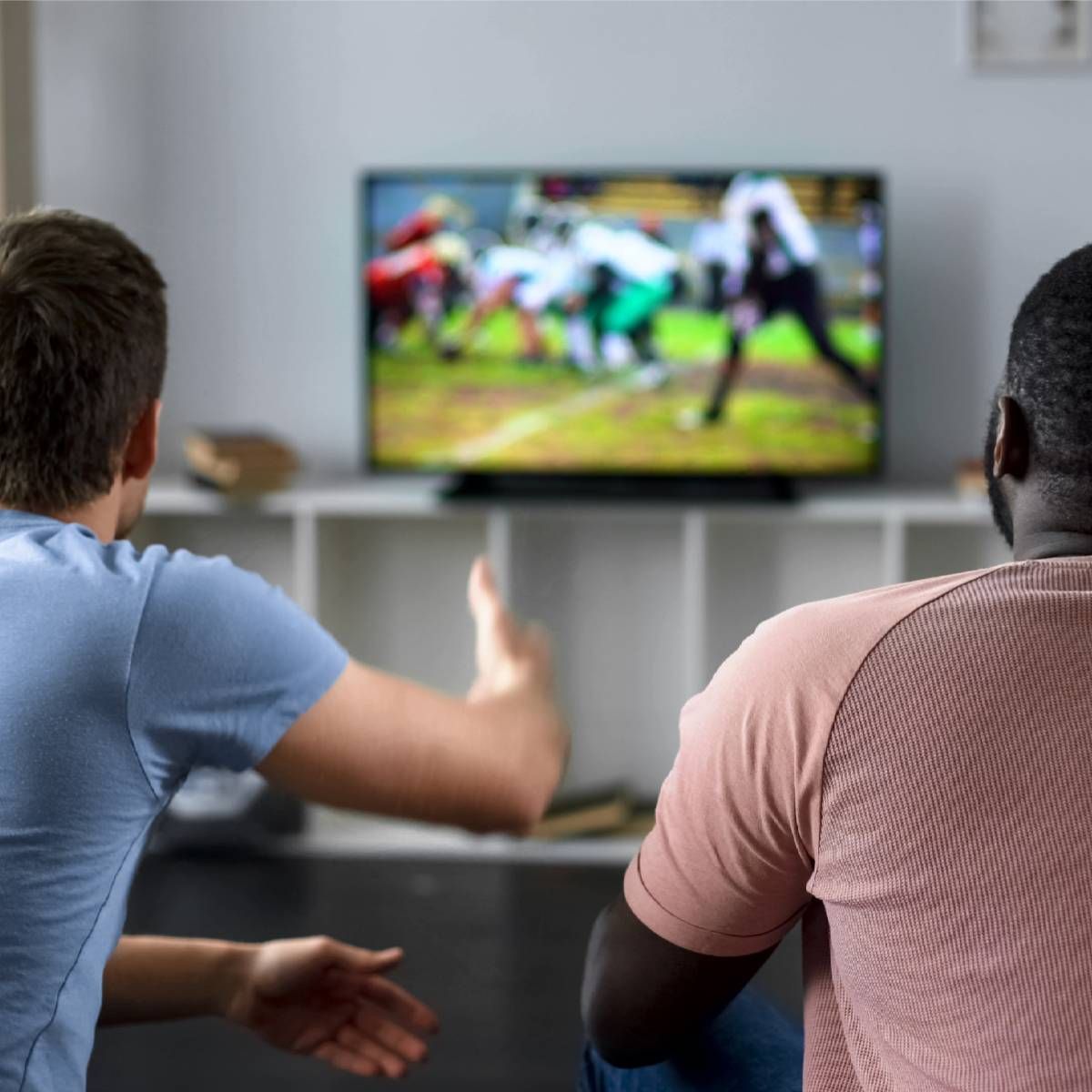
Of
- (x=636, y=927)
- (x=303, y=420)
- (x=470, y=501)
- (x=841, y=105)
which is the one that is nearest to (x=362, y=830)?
(x=470, y=501)

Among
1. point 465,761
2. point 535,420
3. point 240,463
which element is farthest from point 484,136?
point 465,761

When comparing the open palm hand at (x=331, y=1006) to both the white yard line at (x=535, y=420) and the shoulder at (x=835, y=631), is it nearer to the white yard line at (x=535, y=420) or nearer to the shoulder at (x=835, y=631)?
the shoulder at (x=835, y=631)

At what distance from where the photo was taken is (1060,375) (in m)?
0.88

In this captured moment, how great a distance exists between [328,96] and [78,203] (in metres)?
0.70

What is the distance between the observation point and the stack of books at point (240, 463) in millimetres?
3295

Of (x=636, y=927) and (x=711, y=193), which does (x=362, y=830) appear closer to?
(x=711, y=193)

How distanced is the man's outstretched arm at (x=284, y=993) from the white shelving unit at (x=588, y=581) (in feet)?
7.12

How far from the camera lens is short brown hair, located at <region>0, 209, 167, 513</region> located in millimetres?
992

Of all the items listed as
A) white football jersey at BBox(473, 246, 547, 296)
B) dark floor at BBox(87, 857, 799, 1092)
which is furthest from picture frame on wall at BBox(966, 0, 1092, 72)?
dark floor at BBox(87, 857, 799, 1092)

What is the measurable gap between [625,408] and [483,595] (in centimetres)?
239

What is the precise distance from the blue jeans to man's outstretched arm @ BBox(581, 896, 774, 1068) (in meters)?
0.05

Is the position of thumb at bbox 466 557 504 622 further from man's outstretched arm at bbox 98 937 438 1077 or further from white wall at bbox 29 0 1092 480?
white wall at bbox 29 0 1092 480

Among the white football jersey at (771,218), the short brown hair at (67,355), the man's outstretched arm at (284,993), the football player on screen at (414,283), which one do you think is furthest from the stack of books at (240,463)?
the short brown hair at (67,355)

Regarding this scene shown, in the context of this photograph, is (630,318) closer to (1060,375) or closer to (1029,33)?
(1029,33)
